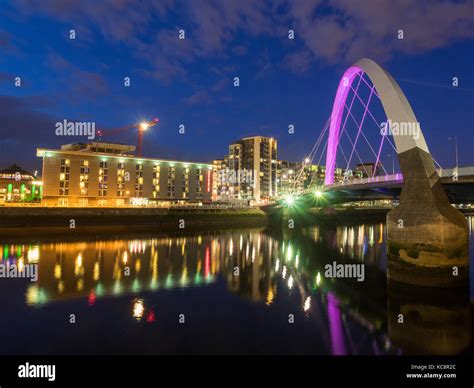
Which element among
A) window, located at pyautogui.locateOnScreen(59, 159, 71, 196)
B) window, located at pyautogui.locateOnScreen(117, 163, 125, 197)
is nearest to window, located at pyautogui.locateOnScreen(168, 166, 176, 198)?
window, located at pyautogui.locateOnScreen(117, 163, 125, 197)

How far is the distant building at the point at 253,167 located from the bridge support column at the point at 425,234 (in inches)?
5707

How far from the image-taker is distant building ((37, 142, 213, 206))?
65.4 metres

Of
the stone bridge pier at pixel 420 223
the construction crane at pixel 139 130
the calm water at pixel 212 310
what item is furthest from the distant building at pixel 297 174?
the stone bridge pier at pixel 420 223

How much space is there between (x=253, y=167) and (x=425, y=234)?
153097 mm

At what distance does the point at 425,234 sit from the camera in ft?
61.6

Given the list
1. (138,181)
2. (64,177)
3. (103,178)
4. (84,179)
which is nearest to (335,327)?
(84,179)

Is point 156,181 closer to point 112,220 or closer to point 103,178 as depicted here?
point 103,178

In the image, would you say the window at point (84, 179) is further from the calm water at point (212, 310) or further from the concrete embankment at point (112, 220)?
the calm water at point (212, 310)

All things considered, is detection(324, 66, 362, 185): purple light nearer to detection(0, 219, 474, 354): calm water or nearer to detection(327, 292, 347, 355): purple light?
detection(0, 219, 474, 354): calm water

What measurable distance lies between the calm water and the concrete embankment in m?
15.1

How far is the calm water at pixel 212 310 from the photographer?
12.8 meters

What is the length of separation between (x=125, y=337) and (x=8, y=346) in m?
4.00

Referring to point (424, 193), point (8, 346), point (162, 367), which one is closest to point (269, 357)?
point (162, 367)

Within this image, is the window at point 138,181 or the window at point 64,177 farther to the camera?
the window at point 138,181
